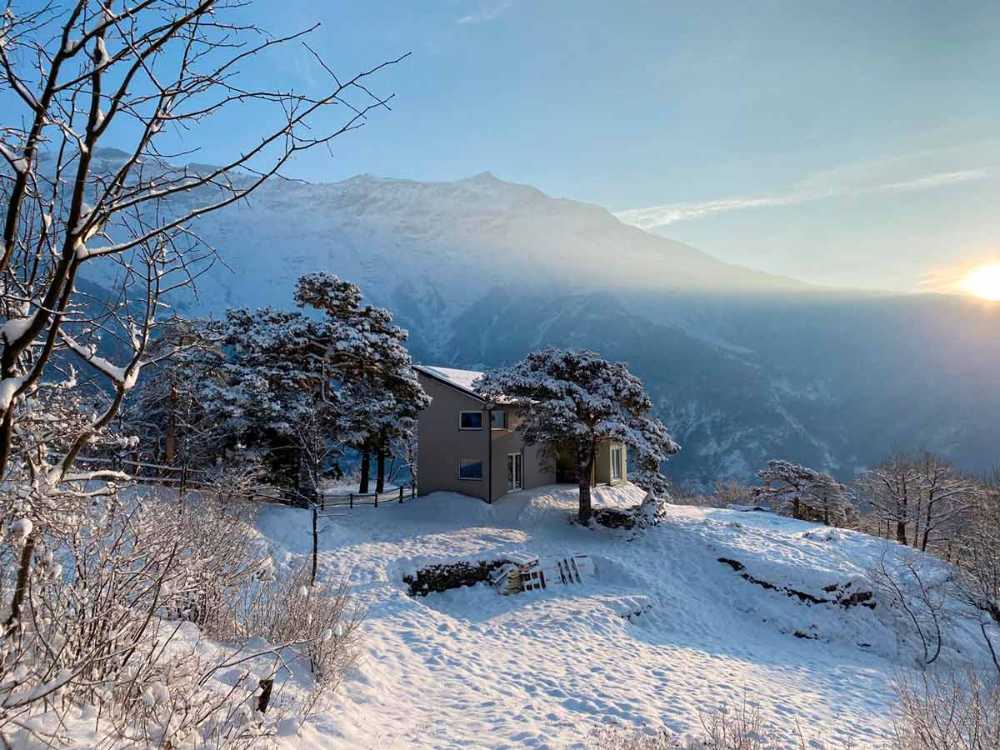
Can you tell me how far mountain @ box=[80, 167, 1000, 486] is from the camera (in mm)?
95938

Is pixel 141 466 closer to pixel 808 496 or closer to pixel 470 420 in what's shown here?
pixel 470 420

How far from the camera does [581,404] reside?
68.2ft

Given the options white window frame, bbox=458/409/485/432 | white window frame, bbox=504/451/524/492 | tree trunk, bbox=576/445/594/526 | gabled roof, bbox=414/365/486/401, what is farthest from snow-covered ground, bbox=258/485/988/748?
gabled roof, bbox=414/365/486/401

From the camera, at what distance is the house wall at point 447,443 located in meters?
23.6

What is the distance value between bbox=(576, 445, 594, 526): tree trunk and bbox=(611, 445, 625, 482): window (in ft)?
21.9

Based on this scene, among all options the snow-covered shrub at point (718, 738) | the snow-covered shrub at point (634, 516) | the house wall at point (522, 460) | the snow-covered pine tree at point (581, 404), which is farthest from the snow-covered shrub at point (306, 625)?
the house wall at point (522, 460)

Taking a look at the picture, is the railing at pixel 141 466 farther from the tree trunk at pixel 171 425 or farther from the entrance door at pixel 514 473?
the entrance door at pixel 514 473

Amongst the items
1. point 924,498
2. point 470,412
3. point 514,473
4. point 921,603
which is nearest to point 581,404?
point 470,412

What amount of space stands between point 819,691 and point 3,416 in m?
14.5

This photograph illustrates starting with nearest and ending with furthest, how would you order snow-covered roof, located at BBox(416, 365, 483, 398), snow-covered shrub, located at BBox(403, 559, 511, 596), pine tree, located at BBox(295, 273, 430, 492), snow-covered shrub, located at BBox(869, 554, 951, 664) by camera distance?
snow-covered shrub, located at BBox(869, 554, 951, 664), snow-covered shrub, located at BBox(403, 559, 511, 596), pine tree, located at BBox(295, 273, 430, 492), snow-covered roof, located at BBox(416, 365, 483, 398)

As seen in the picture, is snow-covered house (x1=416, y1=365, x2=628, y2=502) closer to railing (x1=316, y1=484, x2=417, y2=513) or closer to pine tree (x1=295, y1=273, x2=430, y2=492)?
pine tree (x1=295, y1=273, x2=430, y2=492)

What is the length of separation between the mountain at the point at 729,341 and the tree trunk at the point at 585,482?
46278mm

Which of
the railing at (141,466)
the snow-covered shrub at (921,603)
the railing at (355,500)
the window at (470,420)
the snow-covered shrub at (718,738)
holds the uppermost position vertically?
the railing at (141,466)

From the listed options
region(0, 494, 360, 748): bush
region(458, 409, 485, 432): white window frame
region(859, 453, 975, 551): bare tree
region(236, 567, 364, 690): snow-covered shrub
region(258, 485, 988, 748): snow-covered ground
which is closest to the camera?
region(0, 494, 360, 748): bush
